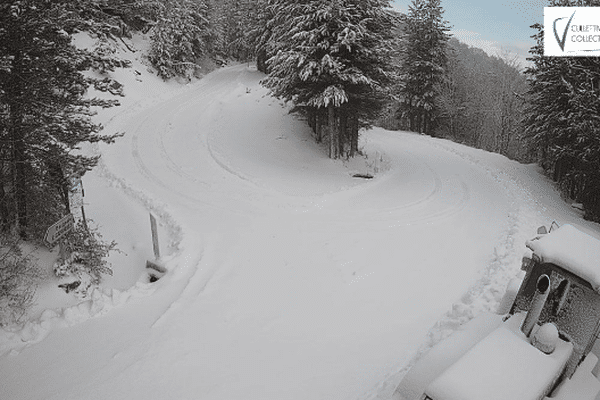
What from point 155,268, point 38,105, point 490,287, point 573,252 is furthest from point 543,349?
point 38,105

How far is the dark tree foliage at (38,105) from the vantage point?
7402 mm

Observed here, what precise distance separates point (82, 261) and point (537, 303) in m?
8.95

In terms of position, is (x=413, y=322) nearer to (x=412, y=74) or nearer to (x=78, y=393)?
(x=78, y=393)

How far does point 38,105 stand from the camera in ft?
26.0

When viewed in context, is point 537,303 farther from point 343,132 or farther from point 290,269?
point 343,132

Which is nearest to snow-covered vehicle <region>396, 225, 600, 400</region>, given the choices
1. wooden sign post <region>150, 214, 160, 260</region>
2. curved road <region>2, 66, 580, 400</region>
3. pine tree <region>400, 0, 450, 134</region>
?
curved road <region>2, 66, 580, 400</region>

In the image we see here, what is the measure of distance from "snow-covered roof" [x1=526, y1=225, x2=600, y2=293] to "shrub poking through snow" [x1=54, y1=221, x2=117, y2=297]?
8507 millimetres

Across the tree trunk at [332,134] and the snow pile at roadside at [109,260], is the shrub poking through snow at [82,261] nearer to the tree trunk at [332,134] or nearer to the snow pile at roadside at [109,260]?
the snow pile at roadside at [109,260]

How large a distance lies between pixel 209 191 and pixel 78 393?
9218 mm

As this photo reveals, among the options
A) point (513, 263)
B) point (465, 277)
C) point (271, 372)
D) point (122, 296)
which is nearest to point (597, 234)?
point (513, 263)

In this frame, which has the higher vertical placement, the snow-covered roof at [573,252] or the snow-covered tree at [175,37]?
the snow-covered tree at [175,37]

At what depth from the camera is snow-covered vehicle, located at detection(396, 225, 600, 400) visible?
3654mm

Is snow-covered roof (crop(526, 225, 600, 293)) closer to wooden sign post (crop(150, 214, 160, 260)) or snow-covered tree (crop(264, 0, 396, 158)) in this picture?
wooden sign post (crop(150, 214, 160, 260))

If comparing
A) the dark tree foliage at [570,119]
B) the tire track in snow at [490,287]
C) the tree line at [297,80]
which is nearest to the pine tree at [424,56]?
the tree line at [297,80]
